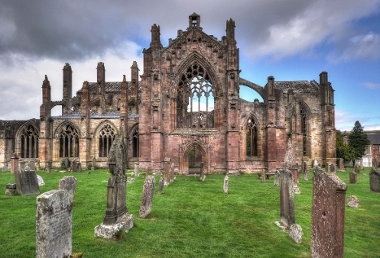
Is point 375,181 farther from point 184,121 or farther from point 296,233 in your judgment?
point 184,121

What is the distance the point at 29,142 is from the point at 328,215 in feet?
113

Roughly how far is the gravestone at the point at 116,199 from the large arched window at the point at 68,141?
25.1m

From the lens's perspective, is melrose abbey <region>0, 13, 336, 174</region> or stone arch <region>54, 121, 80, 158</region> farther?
stone arch <region>54, 121, 80, 158</region>

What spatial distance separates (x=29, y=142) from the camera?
31984 millimetres

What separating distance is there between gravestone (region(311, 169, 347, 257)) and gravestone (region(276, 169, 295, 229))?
2018mm

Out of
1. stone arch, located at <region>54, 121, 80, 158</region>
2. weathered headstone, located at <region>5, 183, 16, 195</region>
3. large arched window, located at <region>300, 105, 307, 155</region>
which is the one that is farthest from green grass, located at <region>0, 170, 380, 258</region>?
large arched window, located at <region>300, 105, 307, 155</region>

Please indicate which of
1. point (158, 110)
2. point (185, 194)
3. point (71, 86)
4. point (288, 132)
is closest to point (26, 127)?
point (71, 86)

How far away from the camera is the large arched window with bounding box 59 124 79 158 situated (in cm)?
3048

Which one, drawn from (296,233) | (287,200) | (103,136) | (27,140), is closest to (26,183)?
(287,200)

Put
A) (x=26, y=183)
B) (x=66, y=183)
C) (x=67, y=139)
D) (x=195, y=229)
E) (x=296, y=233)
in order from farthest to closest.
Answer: (x=67, y=139), (x=26, y=183), (x=66, y=183), (x=195, y=229), (x=296, y=233)

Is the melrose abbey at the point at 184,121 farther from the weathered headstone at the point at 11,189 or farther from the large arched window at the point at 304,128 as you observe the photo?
the weathered headstone at the point at 11,189

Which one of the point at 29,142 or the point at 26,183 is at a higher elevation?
the point at 29,142

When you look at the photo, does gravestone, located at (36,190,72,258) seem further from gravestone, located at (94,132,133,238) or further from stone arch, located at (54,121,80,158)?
stone arch, located at (54,121,80,158)

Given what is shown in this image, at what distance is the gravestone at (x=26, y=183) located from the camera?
12.2 m
